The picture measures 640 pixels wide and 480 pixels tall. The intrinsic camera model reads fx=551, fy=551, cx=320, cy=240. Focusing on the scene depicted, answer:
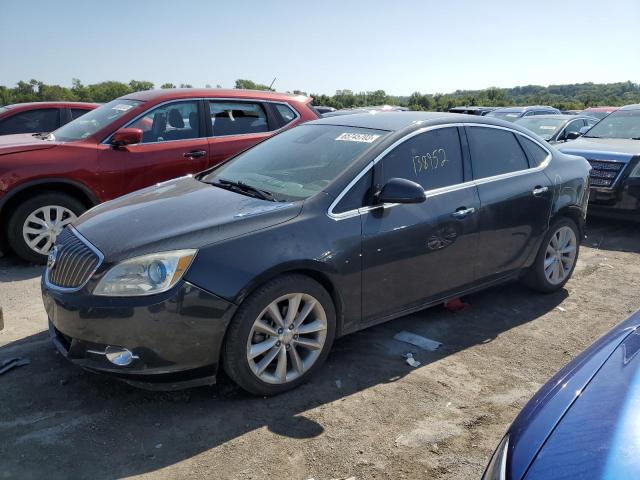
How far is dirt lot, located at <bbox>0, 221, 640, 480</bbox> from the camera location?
276 centimetres

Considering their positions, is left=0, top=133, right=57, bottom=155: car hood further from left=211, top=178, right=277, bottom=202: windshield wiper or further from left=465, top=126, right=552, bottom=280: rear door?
left=465, top=126, right=552, bottom=280: rear door

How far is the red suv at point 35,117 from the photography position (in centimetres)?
843

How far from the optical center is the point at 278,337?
3.28 metres

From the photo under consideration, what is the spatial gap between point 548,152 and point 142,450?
4202 millimetres

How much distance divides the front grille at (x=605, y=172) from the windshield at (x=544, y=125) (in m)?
3.81

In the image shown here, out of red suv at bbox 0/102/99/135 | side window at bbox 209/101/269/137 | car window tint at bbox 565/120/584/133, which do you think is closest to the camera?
side window at bbox 209/101/269/137

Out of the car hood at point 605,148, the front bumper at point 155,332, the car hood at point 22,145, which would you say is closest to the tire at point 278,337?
the front bumper at point 155,332

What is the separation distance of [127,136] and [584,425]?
5.39 m

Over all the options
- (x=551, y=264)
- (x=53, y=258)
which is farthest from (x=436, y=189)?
(x=53, y=258)

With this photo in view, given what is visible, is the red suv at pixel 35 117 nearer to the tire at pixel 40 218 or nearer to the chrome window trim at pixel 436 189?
the tire at pixel 40 218

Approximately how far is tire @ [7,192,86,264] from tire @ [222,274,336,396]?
3.54 metres

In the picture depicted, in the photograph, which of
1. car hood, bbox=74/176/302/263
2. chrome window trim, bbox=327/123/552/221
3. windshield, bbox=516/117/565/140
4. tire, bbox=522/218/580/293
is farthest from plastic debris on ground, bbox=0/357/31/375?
windshield, bbox=516/117/565/140

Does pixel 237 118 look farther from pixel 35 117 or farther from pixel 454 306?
pixel 35 117

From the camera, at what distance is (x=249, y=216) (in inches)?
130
